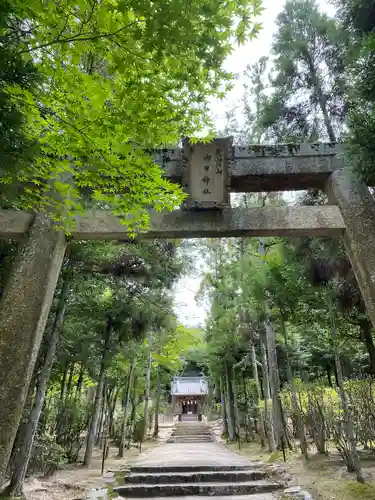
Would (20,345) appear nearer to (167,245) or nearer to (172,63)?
(172,63)

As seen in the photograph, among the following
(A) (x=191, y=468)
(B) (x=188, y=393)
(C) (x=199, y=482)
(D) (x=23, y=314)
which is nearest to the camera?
(D) (x=23, y=314)

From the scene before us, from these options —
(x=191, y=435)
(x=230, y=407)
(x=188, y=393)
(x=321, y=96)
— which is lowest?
(x=191, y=435)

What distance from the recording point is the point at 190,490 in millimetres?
7191

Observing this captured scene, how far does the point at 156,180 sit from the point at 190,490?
264 inches

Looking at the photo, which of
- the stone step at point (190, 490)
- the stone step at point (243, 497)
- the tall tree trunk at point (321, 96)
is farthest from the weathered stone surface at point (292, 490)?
the tall tree trunk at point (321, 96)

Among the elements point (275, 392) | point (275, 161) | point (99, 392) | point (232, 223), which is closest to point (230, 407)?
point (275, 392)

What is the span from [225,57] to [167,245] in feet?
24.1

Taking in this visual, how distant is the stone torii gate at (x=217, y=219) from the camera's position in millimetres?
4570

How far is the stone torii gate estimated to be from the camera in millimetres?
4570

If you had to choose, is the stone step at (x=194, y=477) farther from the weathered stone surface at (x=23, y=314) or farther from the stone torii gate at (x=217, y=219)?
the stone torii gate at (x=217, y=219)

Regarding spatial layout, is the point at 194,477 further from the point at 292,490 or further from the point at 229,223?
the point at 229,223

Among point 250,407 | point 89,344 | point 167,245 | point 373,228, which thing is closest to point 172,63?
point 373,228

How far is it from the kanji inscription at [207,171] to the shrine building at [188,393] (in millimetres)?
36415

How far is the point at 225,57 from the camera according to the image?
375 centimetres
